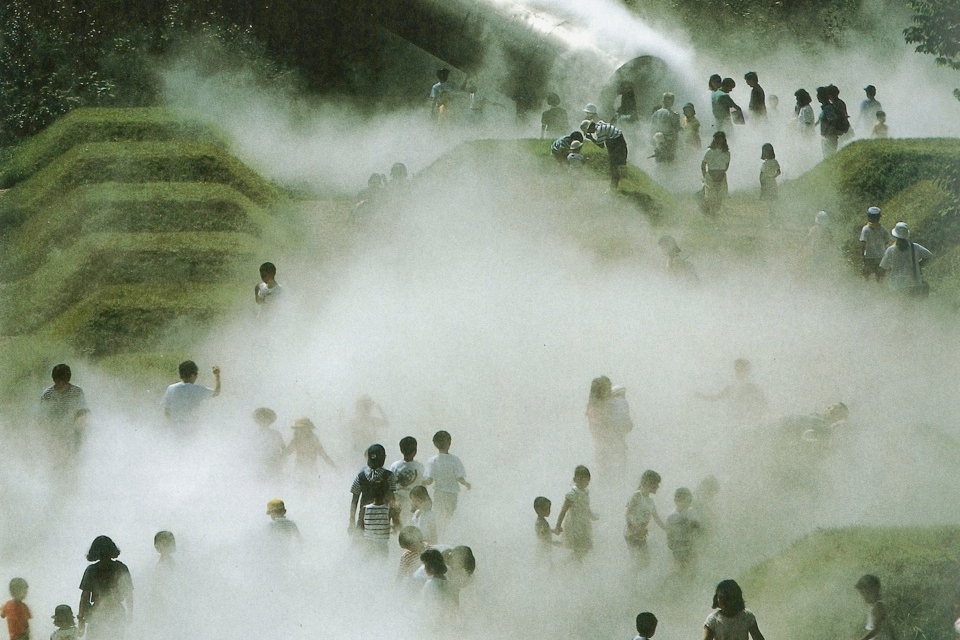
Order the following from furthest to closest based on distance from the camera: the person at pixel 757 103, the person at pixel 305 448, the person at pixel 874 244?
1. the person at pixel 757 103
2. the person at pixel 874 244
3. the person at pixel 305 448

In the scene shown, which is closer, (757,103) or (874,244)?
(874,244)

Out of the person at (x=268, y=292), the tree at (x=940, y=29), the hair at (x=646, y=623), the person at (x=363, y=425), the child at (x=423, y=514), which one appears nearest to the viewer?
the hair at (x=646, y=623)

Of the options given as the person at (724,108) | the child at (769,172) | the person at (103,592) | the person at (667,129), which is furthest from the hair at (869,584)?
the person at (724,108)

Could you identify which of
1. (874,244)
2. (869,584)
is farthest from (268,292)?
(869,584)

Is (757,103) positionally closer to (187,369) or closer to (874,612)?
(187,369)

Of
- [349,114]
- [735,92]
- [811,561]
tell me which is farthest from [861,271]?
[349,114]

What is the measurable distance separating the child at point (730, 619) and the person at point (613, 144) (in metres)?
10.4

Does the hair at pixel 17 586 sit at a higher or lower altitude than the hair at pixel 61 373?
lower

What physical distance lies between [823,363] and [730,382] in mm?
1145

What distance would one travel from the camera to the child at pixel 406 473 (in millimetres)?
13148

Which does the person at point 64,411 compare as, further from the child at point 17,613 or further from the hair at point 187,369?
the child at point 17,613

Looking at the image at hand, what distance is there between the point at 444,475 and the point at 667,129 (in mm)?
10545

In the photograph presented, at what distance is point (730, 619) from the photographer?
1080 cm

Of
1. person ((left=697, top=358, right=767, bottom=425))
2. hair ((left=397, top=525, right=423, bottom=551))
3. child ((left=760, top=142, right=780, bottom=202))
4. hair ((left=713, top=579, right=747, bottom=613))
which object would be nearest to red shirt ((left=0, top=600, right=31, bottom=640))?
hair ((left=397, top=525, right=423, bottom=551))
